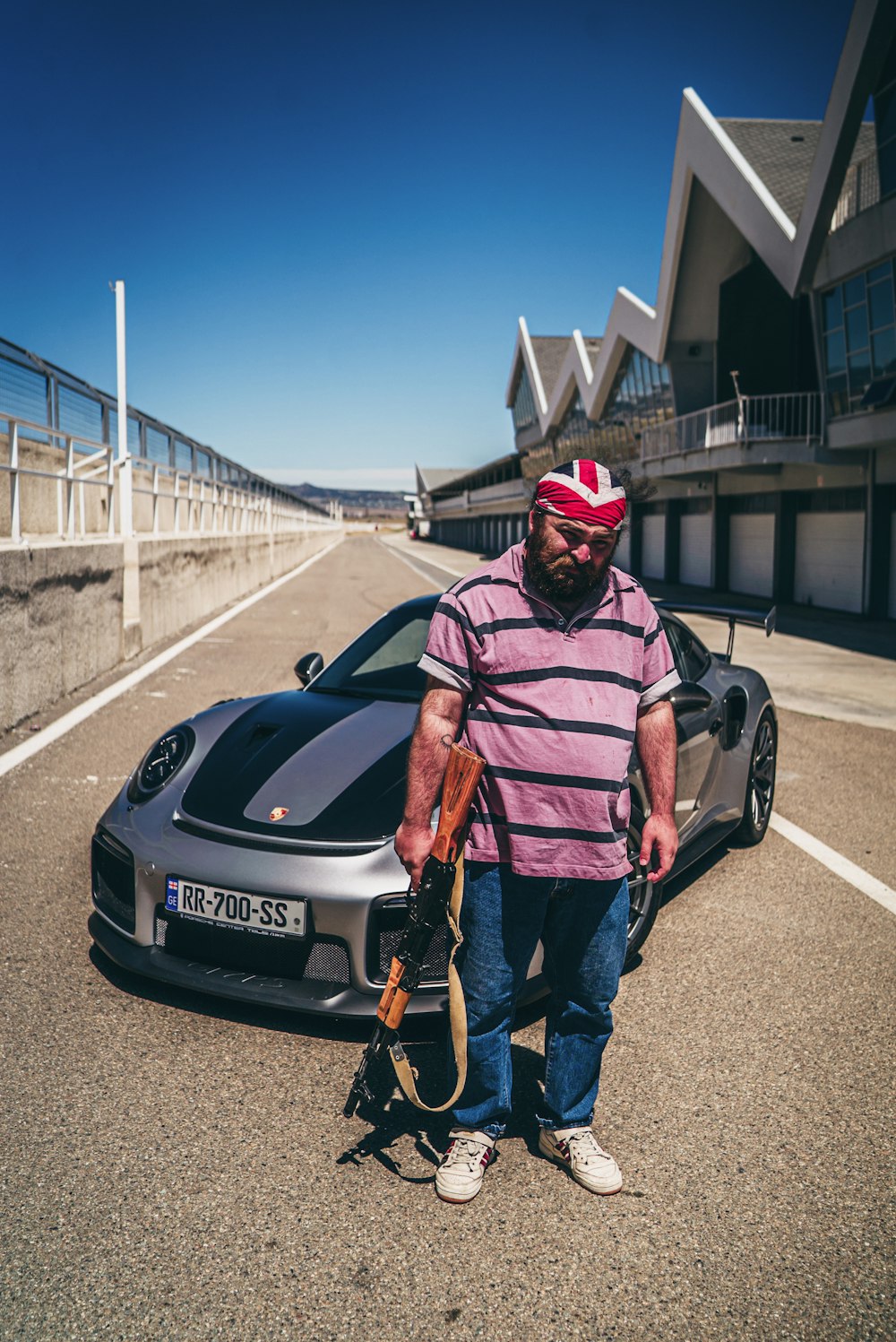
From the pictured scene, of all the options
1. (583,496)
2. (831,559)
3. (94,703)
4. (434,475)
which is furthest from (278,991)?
(434,475)

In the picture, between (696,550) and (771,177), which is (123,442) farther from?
(696,550)

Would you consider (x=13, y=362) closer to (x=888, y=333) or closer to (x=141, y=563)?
(x=141, y=563)

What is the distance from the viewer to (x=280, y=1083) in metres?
2.98

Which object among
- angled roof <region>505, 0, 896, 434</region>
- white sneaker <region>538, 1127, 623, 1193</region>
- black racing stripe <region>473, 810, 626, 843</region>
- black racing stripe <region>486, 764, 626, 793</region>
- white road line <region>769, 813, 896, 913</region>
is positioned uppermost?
angled roof <region>505, 0, 896, 434</region>

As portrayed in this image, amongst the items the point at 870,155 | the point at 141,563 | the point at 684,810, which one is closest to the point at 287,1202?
the point at 684,810

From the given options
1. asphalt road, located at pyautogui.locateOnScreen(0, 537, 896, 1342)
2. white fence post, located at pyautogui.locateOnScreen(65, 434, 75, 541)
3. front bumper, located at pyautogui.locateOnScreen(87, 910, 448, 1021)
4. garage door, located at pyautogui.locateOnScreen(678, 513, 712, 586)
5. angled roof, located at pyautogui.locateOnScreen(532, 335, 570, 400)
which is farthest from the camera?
angled roof, located at pyautogui.locateOnScreen(532, 335, 570, 400)

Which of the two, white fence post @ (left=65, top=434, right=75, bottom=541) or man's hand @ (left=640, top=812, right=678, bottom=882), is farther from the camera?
white fence post @ (left=65, top=434, right=75, bottom=541)

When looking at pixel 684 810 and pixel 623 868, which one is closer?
pixel 623 868

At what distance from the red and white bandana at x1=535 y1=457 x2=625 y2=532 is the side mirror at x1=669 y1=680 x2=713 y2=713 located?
73.8 inches

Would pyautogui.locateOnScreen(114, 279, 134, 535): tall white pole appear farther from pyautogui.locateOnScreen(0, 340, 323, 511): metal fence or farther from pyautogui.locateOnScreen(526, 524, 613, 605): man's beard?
pyautogui.locateOnScreen(526, 524, 613, 605): man's beard

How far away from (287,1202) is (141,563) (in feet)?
32.7

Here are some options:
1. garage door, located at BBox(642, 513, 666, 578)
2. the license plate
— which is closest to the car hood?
the license plate

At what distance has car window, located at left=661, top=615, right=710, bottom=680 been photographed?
4.65 m

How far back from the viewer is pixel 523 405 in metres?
81.6
